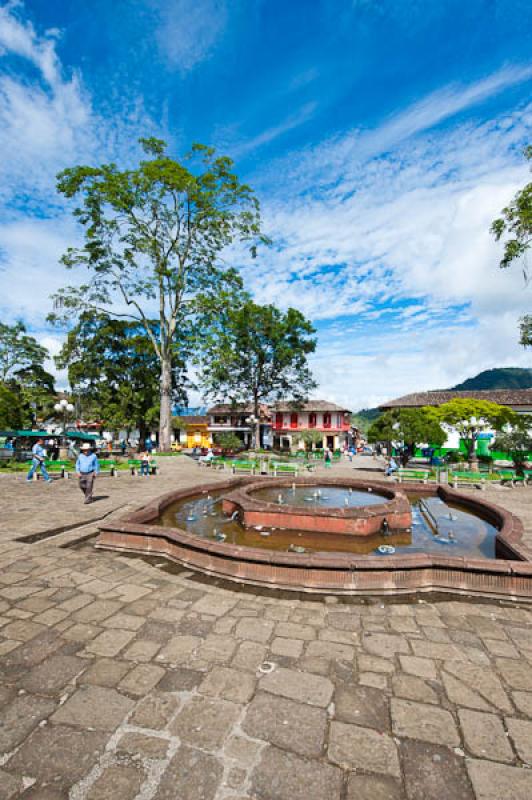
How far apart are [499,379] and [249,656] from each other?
7651 inches

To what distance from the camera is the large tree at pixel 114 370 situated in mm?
27797

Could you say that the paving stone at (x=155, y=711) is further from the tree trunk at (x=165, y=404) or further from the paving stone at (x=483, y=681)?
the tree trunk at (x=165, y=404)

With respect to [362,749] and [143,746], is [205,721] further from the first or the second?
[362,749]

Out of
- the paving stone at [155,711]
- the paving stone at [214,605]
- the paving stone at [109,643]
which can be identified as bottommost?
the paving stone at [214,605]

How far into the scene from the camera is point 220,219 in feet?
74.5

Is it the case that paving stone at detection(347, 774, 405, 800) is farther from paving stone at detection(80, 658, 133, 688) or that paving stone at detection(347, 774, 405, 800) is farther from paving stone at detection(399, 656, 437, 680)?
paving stone at detection(80, 658, 133, 688)

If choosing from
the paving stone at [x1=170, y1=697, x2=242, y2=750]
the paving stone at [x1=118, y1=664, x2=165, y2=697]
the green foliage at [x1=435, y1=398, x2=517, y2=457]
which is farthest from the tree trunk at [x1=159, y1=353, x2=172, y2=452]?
the paving stone at [x1=170, y1=697, x2=242, y2=750]

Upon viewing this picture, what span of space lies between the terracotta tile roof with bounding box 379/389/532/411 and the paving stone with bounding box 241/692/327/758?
38.1 meters

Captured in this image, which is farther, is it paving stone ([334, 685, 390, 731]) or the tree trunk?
the tree trunk

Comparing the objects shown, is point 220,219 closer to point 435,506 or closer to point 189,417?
point 435,506

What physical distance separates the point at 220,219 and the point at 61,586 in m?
22.8

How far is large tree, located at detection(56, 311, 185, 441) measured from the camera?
91.2ft

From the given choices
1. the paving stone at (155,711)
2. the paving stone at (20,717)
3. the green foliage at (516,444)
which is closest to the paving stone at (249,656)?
the paving stone at (155,711)

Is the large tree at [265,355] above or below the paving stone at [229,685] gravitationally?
above
